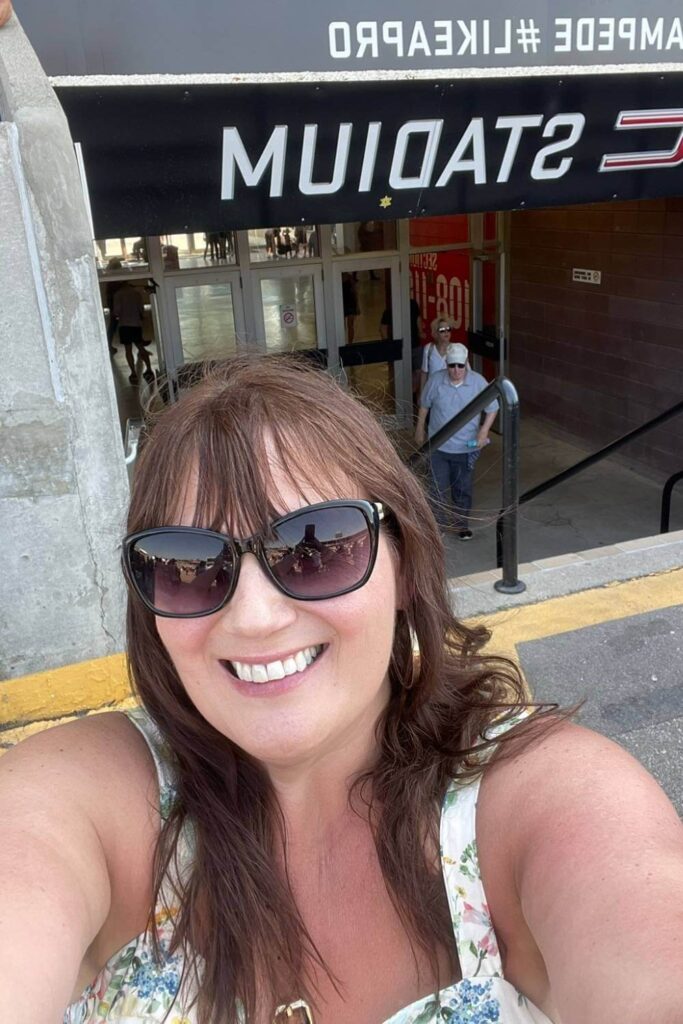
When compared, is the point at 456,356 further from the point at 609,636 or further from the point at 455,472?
the point at 609,636

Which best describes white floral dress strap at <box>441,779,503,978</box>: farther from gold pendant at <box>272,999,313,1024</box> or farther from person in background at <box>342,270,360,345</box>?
person in background at <box>342,270,360,345</box>

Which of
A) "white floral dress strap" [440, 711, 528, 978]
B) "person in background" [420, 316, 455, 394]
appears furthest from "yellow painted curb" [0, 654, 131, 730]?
"person in background" [420, 316, 455, 394]

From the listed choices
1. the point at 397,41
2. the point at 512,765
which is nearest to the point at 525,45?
the point at 397,41

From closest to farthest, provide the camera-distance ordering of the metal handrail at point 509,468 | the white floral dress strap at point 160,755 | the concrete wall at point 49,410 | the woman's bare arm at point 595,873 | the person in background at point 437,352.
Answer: the woman's bare arm at point 595,873 < the white floral dress strap at point 160,755 < the concrete wall at point 49,410 < the metal handrail at point 509,468 < the person in background at point 437,352

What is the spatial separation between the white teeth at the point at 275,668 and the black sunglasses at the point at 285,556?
0.31 ft

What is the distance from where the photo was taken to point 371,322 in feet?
30.3

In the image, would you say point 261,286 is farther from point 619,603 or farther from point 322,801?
point 322,801

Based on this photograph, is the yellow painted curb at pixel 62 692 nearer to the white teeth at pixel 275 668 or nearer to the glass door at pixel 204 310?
the white teeth at pixel 275 668

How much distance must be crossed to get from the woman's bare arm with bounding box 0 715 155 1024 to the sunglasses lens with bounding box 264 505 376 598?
1.53 feet

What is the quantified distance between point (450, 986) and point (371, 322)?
334 inches

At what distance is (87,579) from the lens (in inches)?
125

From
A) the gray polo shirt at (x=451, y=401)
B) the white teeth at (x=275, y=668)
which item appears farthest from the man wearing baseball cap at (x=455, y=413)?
the white teeth at (x=275, y=668)

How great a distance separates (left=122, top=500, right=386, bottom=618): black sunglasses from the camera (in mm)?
1226

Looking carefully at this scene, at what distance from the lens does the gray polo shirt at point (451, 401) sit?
21.5 feet
